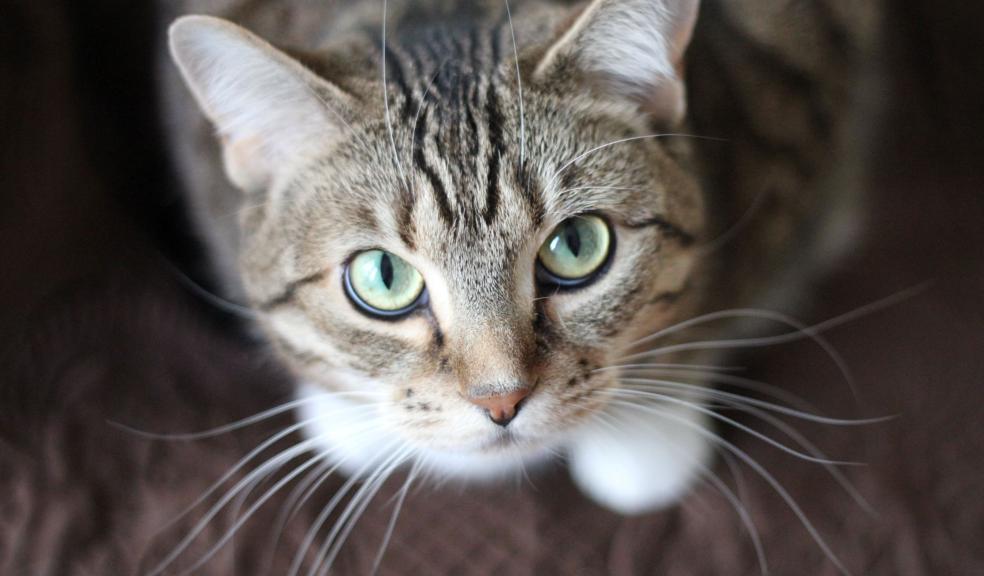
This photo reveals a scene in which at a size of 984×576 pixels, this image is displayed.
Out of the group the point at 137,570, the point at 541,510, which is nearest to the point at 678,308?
the point at 541,510

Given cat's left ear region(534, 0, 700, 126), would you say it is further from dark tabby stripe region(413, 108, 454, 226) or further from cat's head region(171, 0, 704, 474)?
dark tabby stripe region(413, 108, 454, 226)

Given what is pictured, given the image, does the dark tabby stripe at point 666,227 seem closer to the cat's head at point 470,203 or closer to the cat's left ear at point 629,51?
the cat's head at point 470,203

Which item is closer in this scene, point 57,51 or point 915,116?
point 57,51

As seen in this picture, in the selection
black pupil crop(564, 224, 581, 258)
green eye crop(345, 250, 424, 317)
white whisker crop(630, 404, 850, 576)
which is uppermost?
black pupil crop(564, 224, 581, 258)

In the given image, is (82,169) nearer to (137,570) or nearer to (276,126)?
(276,126)

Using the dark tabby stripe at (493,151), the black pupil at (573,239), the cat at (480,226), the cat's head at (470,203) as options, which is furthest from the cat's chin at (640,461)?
the dark tabby stripe at (493,151)

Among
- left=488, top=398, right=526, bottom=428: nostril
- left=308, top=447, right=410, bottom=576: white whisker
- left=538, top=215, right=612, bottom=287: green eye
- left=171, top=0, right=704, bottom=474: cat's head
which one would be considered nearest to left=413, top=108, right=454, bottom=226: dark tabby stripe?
left=171, top=0, right=704, bottom=474: cat's head
